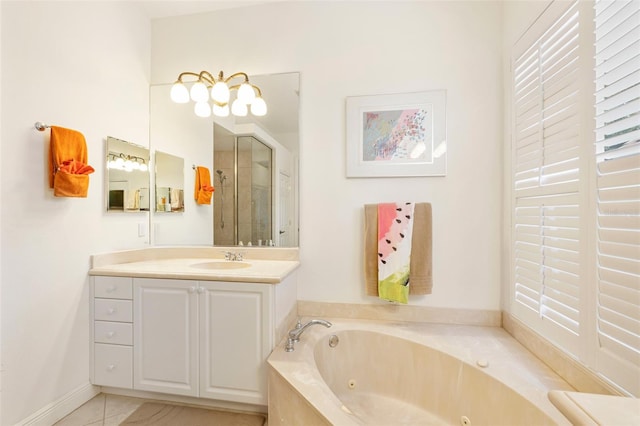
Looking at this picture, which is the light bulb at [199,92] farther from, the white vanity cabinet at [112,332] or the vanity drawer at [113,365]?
the vanity drawer at [113,365]

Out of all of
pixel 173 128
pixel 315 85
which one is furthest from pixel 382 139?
pixel 173 128

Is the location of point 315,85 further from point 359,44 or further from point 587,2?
point 587,2

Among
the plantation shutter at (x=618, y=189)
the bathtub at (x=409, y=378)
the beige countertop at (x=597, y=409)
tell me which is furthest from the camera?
the bathtub at (x=409, y=378)

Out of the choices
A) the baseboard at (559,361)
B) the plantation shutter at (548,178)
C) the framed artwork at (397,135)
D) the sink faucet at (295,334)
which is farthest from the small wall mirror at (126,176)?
the baseboard at (559,361)

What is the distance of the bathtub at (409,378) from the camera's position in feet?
3.76

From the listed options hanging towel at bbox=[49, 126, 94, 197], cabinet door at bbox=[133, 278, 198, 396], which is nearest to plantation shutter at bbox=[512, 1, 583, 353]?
cabinet door at bbox=[133, 278, 198, 396]

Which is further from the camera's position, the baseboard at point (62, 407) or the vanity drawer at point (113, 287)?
the vanity drawer at point (113, 287)

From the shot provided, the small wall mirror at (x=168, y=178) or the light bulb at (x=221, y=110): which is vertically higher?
the light bulb at (x=221, y=110)

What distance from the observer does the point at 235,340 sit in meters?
1.53

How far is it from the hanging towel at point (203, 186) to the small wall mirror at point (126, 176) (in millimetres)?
401

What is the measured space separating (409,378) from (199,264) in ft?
5.12

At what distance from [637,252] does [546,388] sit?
704mm

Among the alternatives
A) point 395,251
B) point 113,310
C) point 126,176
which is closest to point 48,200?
point 126,176

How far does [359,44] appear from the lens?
6.36 ft
